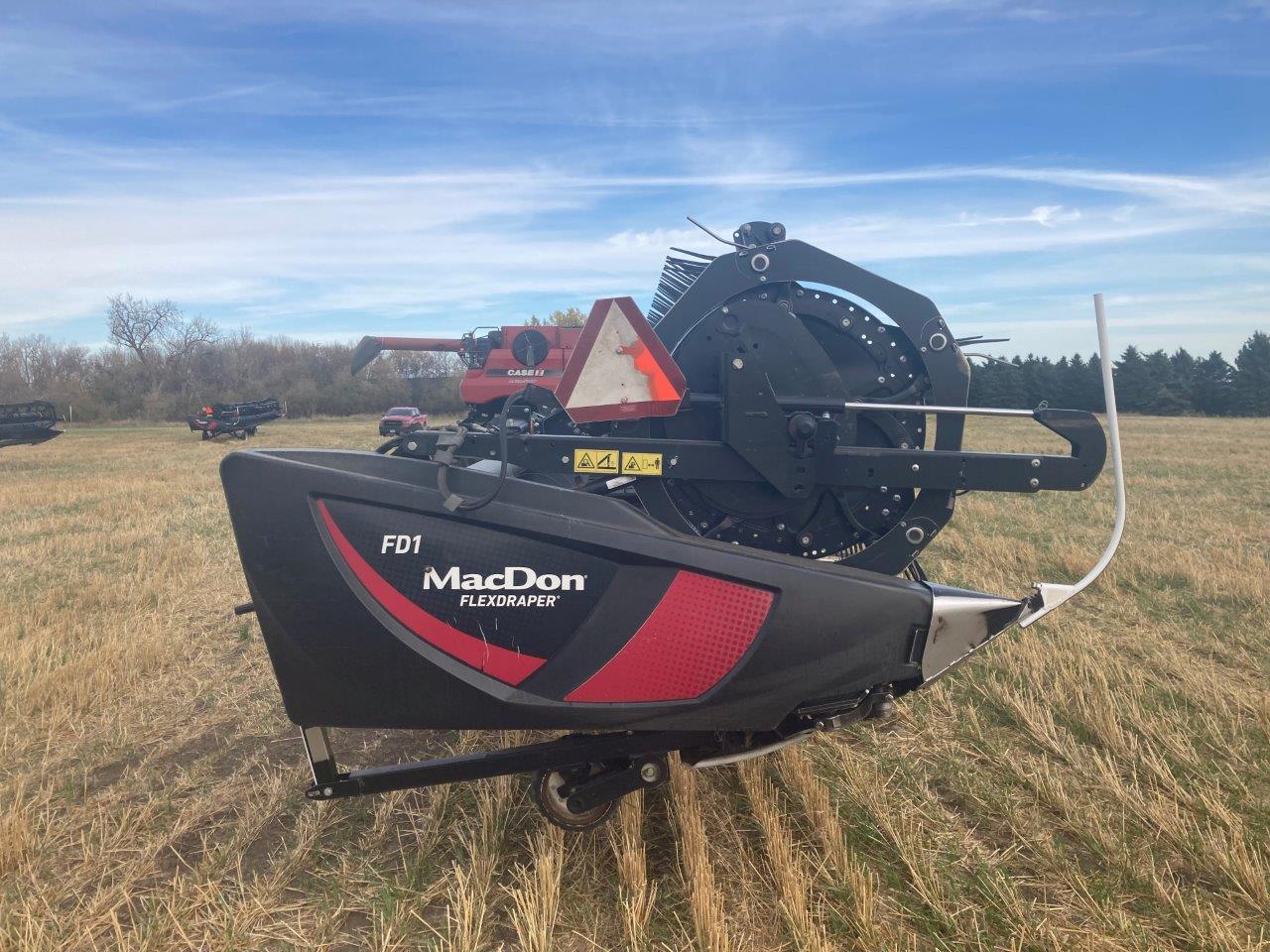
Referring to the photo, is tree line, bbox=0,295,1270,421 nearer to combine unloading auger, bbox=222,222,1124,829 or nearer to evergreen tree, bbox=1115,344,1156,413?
evergreen tree, bbox=1115,344,1156,413

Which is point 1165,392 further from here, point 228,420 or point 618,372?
point 618,372

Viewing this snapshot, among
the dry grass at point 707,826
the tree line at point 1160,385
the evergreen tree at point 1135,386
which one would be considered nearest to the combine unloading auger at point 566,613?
the dry grass at point 707,826

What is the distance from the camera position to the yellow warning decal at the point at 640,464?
338 centimetres

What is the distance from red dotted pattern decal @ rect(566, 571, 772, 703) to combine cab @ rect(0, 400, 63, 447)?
2465 centimetres

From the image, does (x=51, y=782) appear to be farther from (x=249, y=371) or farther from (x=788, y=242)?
(x=249, y=371)

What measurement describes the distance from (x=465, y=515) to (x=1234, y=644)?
5346 millimetres

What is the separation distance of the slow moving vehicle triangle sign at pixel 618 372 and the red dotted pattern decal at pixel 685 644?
99 centimetres

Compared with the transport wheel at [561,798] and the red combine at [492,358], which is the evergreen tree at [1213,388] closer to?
the red combine at [492,358]

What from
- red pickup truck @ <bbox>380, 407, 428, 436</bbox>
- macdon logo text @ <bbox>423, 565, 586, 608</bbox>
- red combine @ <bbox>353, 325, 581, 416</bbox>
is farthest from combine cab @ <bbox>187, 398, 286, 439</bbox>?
macdon logo text @ <bbox>423, 565, 586, 608</bbox>

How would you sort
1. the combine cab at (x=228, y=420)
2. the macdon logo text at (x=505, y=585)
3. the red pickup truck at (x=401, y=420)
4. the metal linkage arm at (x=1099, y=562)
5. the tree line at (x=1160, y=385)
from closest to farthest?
the macdon logo text at (x=505, y=585) → the metal linkage arm at (x=1099, y=562) → the combine cab at (x=228, y=420) → the red pickup truck at (x=401, y=420) → the tree line at (x=1160, y=385)

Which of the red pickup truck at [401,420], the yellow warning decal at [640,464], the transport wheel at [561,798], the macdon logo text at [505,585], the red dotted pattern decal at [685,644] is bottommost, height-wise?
the transport wheel at [561,798]

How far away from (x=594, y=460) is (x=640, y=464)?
0.61 feet

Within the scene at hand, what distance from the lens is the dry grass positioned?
8.80 ft

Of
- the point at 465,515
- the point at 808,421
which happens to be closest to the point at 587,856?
the point at 465,515
